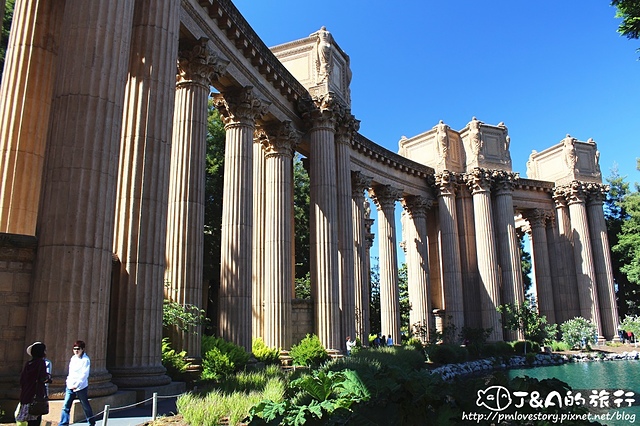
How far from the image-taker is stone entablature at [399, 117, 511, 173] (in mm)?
49062

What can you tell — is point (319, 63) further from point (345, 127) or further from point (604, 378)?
point (604, 378)

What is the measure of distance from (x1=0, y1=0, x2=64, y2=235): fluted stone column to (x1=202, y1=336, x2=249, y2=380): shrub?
751 cm

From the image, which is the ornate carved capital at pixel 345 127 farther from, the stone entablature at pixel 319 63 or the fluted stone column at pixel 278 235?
the fluted stone column at pixel 278 235

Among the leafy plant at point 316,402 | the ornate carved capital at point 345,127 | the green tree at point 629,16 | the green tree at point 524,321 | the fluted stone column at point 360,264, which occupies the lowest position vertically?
the leafy plant at point 316,402

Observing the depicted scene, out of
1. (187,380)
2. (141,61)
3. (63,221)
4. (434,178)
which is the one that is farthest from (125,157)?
(434,178)

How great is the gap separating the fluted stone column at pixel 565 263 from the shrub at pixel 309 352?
37.0 meters

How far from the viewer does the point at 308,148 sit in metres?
33.6

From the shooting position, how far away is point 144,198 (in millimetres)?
15359

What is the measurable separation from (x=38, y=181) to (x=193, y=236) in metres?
5.62

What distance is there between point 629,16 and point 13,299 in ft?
71.7

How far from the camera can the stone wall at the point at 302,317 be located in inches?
1112

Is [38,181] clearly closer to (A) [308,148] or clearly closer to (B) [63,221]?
(B) [63,221]

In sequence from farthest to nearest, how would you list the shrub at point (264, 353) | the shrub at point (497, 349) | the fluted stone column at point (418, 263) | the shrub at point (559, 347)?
the shrub at point (559, 347) < the fluted stone column at point (418, 263) < the shrub at point (497, 349) < the shrub at point (264, 353)

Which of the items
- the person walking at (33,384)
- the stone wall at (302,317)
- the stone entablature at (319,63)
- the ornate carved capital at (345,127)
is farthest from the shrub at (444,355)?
the person walking at (33,384)
